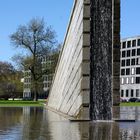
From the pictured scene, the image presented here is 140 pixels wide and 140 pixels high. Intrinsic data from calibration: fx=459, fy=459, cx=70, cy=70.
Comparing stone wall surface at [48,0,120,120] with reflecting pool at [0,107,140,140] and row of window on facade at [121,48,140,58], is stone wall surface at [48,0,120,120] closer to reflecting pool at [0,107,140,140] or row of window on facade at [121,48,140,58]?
reflecting pool at [0,107,140,140]

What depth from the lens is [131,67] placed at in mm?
127938

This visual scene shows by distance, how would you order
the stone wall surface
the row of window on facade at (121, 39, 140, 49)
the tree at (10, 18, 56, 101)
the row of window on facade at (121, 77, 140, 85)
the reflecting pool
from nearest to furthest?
1. the reflecting pool
2. the stone wall surface
3. the tree at (10, 18, 56, 101)
4. the row of window on facade at (121, 39, 140, 49)
5. the row of window on facade at (121, 77, 140, 85)

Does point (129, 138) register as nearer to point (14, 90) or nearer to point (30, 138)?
point (30, 138)

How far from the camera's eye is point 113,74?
17375mm

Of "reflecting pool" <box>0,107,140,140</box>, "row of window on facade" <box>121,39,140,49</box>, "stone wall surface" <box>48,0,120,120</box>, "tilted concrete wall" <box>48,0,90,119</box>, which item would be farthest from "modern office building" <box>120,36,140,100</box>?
"reflecting pool" <box>0,107,140,140</box>

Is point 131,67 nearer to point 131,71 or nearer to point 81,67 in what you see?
point 131,71

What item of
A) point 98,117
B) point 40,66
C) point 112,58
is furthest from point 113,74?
point 40,66

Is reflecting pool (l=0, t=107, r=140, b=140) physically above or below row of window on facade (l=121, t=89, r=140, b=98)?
below

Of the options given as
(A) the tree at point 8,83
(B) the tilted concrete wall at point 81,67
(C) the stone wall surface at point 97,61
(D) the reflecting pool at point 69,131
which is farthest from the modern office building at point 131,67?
(D) the reflecting pool at point 69,131

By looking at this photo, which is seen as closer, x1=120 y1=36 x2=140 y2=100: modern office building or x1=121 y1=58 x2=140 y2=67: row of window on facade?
x1=121 y1=58 x2=140 y2=67: row of window on facade

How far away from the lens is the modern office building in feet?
412

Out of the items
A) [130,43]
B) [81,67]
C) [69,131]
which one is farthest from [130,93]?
[69,131]

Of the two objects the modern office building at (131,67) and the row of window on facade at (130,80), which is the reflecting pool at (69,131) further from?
the row of window on facade at (130,80)

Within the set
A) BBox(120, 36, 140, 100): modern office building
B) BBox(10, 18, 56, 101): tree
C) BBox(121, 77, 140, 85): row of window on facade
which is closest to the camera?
BBox(10, 18, 56, 101): tree
